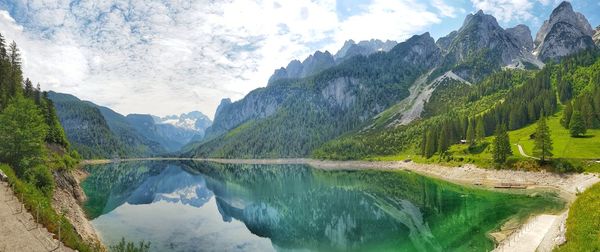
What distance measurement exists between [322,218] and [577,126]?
9226 cm

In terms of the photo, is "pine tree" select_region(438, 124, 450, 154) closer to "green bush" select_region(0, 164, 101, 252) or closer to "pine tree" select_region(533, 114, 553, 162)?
"pine tree" select_region(533, 114, 553, 162)

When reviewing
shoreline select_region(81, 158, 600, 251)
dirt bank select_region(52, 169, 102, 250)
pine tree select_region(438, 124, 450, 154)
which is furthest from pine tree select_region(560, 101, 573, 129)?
dirt bank select_region(52, 169, 102, 250)

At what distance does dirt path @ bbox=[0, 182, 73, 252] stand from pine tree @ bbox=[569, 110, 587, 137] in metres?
132

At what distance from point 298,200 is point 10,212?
67.0 metres

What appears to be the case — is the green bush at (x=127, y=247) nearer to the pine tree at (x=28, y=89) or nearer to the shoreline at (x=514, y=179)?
the shoreline at (x=514, y=179)

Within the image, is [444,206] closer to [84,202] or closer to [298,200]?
[298,200]

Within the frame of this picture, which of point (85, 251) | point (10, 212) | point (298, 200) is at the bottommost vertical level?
point (298, 200)

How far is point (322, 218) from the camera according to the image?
69.1 m

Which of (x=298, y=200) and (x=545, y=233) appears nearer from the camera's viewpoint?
(x=545, y=233)

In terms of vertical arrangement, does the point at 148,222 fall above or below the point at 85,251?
below

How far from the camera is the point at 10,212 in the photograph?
103ft

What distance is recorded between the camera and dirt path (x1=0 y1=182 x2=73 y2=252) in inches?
1021

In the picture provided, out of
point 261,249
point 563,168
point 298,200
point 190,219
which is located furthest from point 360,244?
point 563,168

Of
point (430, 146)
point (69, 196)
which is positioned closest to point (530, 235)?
point (69, 196)
